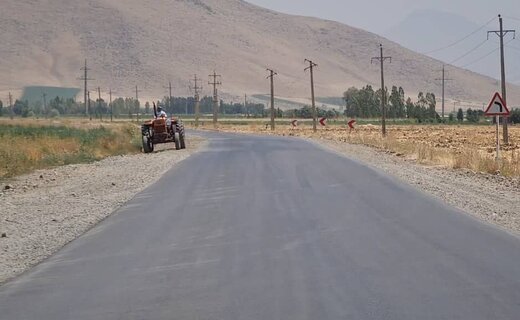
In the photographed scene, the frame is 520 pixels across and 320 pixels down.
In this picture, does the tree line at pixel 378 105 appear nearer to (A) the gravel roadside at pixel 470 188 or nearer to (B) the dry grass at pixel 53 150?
(B) the dry grass at pixel 53 150

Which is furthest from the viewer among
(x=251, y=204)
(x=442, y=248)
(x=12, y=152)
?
(x=12, y=152)

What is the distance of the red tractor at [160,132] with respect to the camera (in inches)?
1731

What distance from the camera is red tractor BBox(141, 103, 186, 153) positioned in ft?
144

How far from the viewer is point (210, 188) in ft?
70.9

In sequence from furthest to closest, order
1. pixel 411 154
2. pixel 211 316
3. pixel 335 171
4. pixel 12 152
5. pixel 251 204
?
pixel 411 154, pixel 12 152, pixel 335 171, pixel 251 204, pixel 211 316

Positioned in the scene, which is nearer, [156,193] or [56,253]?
[56,253]

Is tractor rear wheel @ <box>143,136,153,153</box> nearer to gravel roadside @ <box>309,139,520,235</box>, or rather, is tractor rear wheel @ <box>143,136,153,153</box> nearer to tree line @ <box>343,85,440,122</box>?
gravel roadside @ <box>309,139,520,235</box>

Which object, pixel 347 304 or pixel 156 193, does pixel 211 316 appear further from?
pixel 156 193

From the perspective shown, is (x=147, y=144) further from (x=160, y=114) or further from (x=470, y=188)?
(x=470, y=188)

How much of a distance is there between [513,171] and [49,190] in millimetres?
14237

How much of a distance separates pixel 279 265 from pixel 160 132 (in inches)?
1355

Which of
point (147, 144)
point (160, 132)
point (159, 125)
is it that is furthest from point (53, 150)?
point (160, 132)

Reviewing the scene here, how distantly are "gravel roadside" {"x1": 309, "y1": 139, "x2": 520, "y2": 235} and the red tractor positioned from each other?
46.7 ft

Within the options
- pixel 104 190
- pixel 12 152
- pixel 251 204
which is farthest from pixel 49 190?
pixel 12 152
